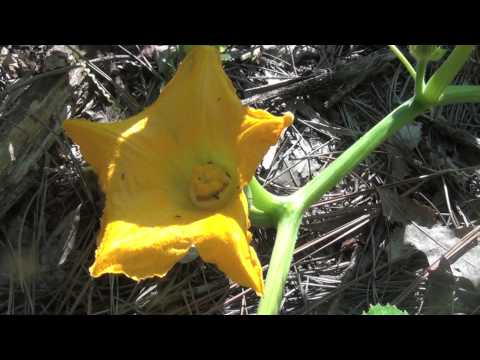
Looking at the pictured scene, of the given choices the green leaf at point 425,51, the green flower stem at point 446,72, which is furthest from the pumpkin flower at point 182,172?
the green flower stem at point 446,72

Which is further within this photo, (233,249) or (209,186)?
(209,186)

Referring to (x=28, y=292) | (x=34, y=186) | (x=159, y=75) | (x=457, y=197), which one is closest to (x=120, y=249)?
(x=28, y=292)

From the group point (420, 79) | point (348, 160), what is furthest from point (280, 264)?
point (420, 79)

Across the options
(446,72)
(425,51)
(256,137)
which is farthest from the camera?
(446,72)

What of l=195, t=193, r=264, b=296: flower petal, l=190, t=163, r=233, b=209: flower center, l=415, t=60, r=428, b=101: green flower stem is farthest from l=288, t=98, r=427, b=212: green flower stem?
l=195, t=193, r=264, b=296: flower petal

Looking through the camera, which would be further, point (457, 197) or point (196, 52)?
point (457, 197)

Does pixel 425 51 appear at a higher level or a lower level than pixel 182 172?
higher

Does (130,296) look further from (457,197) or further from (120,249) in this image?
(457,197)

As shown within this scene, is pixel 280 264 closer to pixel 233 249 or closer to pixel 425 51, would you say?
pixel 233 249
